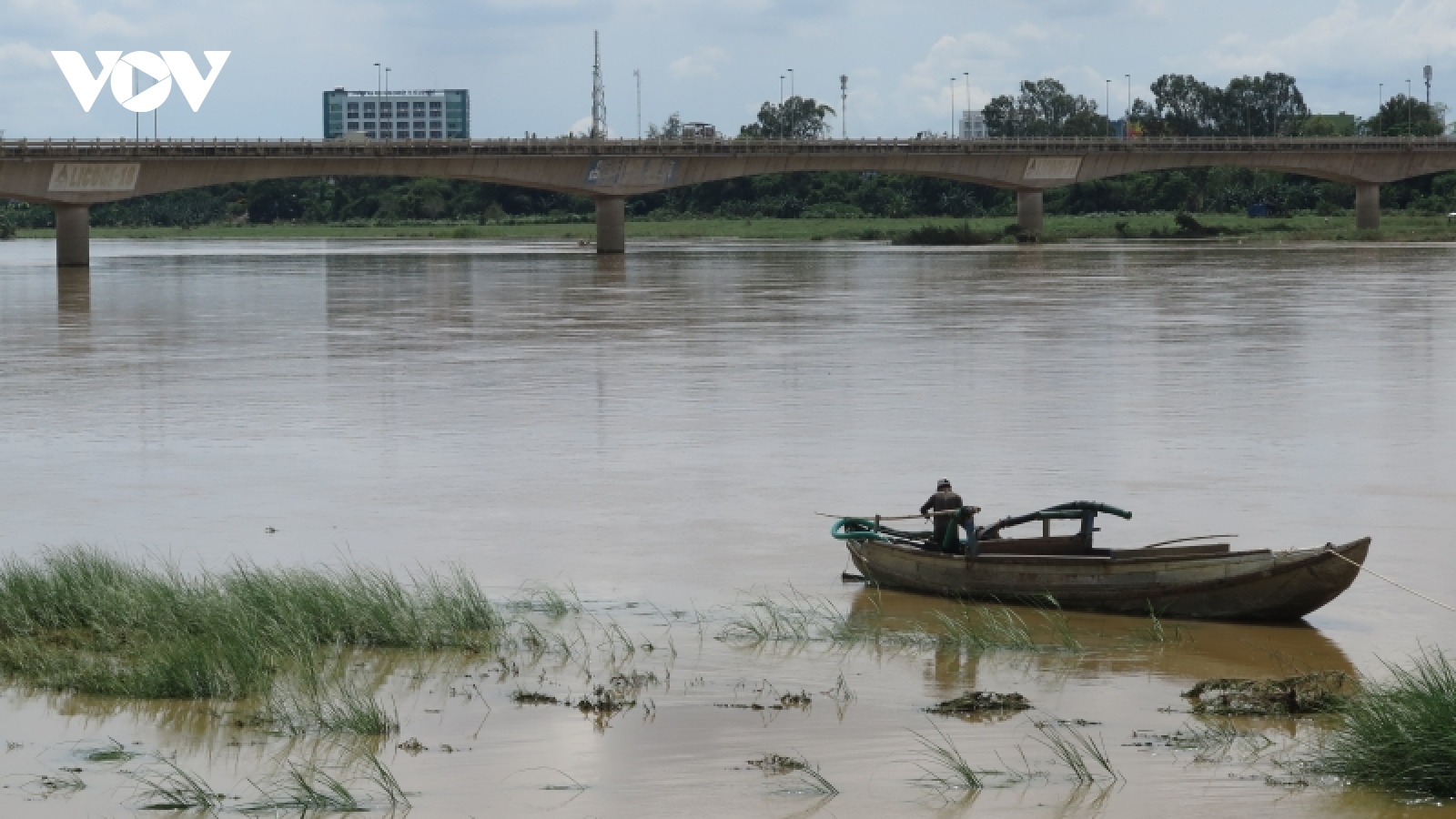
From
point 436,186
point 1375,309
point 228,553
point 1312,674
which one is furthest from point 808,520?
point 436,186

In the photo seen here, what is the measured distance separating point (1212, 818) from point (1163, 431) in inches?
645

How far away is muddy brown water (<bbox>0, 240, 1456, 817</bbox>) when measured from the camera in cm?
1196

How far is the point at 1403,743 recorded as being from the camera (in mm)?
11023

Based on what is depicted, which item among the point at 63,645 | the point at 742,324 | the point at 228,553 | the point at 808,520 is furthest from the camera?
the point at 742,324

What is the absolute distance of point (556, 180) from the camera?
318 feet

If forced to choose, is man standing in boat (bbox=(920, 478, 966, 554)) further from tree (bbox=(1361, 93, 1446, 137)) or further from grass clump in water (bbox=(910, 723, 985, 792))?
tree (bbox=(1361, 93, 1446, 137))

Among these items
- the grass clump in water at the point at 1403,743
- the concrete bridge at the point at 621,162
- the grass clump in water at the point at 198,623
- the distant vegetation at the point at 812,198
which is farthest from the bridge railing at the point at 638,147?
the grass clump in water at the point at 1403,743

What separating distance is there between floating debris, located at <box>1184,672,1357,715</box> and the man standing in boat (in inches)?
128

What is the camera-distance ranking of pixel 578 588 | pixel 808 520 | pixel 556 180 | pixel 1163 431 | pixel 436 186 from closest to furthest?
1. pixel 578 588
2. pixel 808 520
3. pixel 1163 431
4. pixel 556 180
5. pixel 436 186

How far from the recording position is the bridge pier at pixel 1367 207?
119 meters

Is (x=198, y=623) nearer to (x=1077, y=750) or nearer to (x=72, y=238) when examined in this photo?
(x=1077, y=750)

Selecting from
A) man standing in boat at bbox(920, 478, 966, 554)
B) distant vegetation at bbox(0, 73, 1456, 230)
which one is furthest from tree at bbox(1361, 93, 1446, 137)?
man standing in boat at bbox(920, 478, 966, 554)

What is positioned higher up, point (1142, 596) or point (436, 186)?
point (436, 186)

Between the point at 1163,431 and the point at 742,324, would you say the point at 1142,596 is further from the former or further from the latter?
the point at 742,324
